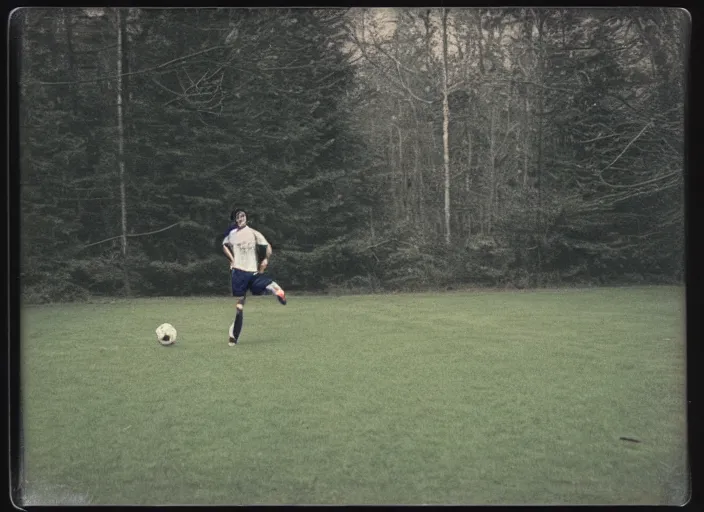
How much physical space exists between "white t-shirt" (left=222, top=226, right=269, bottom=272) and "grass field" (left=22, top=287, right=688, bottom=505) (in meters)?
1.27

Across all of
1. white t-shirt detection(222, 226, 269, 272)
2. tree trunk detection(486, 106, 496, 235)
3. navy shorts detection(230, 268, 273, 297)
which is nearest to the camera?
white t-shirt detection(222, 226, 269, 272)

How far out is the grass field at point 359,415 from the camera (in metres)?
4.85

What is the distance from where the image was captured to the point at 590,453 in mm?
5508

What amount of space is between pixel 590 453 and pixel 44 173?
62.9 feet

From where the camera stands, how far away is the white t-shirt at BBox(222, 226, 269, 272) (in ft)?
34.1

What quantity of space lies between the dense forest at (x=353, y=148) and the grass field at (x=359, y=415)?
8.67m

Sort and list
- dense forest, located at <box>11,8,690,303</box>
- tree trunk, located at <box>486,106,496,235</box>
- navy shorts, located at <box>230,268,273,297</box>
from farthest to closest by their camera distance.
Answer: tree trunk, located at <box>486,106,496,235</box>, dense forest, located at <box>11,8,690,303</box>, navy shorts, located at <box>230,268,273,297</box>

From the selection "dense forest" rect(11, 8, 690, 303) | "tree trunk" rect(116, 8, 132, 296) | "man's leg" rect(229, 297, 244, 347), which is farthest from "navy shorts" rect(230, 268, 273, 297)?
"tree trunk" rect(116, 8, 132, 296)

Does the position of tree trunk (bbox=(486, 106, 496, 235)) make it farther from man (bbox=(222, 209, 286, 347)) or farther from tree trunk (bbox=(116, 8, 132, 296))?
man (bbox=(222, 209, 286, 347))

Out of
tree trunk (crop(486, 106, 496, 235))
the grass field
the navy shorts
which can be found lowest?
the grass field

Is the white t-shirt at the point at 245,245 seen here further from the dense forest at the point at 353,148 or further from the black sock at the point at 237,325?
the dense forest at the point at 353,148

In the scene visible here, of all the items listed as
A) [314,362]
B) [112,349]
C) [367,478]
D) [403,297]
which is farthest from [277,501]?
[403,297]

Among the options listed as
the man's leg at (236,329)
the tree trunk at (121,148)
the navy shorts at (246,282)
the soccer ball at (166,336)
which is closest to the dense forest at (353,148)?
the tree trunk at (121,148)

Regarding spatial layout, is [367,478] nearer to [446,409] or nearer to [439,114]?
[446,409]
